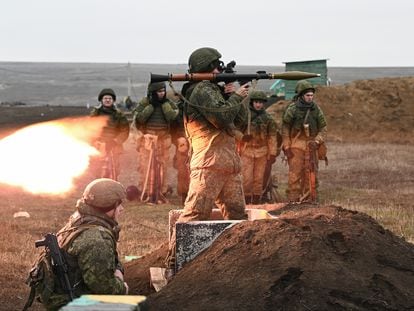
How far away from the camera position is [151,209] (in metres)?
15.1

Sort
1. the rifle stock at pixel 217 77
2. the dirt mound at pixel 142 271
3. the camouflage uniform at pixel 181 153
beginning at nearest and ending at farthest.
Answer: the rifle stock at pixel 217 77 < the dirt mound at pixel 142 271 < the camouflage uniform at pixel 181 153

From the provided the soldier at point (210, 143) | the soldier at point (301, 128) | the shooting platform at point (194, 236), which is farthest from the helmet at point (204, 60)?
the soldier at point (301, 128)

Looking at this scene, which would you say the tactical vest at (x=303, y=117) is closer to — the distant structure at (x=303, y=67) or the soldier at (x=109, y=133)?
the soldier at (x=109, y=133)

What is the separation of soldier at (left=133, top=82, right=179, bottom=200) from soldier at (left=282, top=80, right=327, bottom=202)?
2277mm

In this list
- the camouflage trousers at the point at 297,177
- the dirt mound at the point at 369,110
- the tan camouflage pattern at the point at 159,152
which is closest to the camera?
the camouflage trousers at the point at 297,177

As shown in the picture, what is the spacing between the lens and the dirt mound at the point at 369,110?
33531 mm

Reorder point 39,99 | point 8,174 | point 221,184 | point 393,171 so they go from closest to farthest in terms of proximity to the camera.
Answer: point 221,184 → point 8,174 → point 393,171 → point 39,99

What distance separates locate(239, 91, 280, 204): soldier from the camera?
15617mm

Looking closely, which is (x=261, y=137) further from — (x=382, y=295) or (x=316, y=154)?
(x=382, y=295)

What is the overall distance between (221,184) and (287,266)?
5.42 feet

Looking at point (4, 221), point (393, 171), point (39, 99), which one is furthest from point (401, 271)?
point (39, 99)

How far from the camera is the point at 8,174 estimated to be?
11.1 m

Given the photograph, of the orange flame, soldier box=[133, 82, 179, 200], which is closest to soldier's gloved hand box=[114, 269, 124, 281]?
the orange flame

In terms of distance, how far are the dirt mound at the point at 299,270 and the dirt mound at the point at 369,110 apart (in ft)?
84.1
